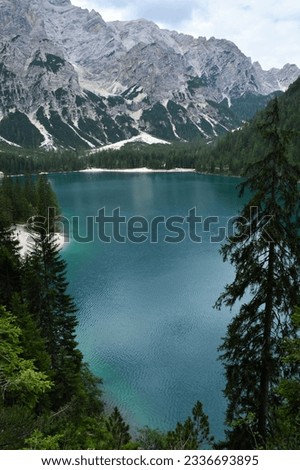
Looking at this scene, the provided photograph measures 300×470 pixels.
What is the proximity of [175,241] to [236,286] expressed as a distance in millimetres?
60242

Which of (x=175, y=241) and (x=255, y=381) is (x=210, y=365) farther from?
(x=175, y=241)

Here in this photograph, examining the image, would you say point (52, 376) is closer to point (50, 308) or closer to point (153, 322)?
point (50, 308)

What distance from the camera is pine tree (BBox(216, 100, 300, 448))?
13023mm

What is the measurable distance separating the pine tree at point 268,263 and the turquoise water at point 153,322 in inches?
383

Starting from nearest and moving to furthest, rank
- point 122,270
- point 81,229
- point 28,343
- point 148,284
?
point 28,343 → point 148,284 → point 122,270 → point 81,229

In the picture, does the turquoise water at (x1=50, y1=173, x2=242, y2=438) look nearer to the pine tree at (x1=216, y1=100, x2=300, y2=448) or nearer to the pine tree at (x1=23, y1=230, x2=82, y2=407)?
the pine tree at (x1=23, y1=230, x2=82, y2=407)

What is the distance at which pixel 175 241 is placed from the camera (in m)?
74.6

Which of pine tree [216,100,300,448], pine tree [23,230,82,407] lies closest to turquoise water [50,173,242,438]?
pine tree [23,230,82,407]

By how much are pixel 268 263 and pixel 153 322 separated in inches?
1144

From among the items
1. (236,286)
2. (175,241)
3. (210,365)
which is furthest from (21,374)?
(175,241)

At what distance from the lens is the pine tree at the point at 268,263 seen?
1302 cm

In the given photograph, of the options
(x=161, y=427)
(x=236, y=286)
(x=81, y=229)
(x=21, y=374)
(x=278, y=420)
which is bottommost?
(x=161, y=427)

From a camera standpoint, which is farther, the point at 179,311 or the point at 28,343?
the point at 179,311

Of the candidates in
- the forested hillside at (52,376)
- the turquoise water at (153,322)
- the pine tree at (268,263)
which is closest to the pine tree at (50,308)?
the forested hillside at (52,376)
